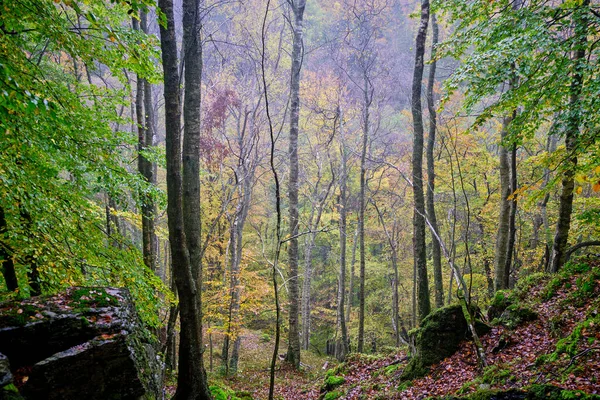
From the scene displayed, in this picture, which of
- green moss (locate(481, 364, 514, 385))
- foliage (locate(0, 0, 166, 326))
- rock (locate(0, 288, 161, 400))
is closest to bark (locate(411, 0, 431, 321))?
green moss (locate(481, 364, 514, 385))

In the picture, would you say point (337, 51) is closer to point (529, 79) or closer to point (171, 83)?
point (529, 79)

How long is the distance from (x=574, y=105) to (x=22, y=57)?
24.4 feet

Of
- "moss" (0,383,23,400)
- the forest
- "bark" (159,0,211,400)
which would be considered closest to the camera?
"moss" (0,383,23,400)

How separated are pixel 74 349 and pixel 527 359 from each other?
577 centimetres

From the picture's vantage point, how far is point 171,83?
4.98 metres

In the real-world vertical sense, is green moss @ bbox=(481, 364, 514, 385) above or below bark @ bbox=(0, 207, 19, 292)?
below

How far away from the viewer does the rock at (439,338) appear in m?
6.47

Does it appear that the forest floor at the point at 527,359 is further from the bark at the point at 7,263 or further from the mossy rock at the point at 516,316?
the bark at the point at 7,263

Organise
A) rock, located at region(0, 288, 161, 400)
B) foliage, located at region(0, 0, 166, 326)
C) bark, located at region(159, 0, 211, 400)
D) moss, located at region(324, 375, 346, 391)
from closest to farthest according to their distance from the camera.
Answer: rock, located at region(0, 288, 161, 400), foliage, located at region(0, 0, 166, 326), bark, located at region(159, 0, 211, 400), moss, located at region(324, 375, 346, 391)

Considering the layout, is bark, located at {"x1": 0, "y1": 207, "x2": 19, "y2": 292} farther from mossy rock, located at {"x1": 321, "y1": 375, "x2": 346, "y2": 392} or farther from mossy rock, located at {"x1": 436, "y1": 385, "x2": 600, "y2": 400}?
mossy rock, located at {"x1": 321, "y1": 375, "x2": 346, "y2": 392}

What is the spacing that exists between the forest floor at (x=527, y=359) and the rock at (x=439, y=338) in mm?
139

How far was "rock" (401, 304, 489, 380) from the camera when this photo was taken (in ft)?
21.2

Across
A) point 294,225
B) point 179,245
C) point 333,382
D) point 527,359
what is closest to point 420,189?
point 527,359

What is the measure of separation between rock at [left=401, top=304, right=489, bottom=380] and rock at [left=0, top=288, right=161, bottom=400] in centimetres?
483
